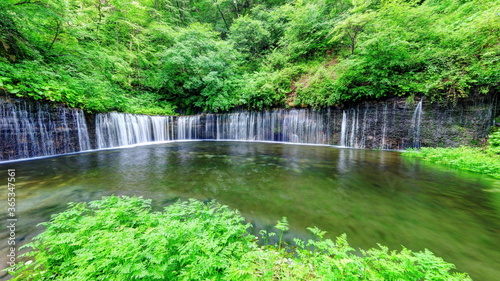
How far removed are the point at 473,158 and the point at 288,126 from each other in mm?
8095

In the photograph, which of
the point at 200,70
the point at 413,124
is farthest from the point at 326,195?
the point at 200,70

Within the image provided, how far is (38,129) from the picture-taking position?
676cm

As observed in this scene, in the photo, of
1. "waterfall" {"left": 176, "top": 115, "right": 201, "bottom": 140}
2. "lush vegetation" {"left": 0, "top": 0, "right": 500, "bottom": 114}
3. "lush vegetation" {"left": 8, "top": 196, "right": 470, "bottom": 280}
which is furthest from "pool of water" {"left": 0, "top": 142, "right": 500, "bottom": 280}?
"waterfall" {"left": 176, "top": 115, "right": 201, "bottom": 140}

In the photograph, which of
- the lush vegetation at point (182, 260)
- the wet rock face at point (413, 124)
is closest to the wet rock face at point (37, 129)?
the lush vegetation at point (182, 260)

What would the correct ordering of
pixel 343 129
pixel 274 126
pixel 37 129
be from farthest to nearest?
1. pixel 274 126
2. pixel 343 129
3. pixel 37 129

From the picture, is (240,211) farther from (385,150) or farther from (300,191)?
(385,150)

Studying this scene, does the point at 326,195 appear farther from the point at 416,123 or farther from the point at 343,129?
the point at 416,123

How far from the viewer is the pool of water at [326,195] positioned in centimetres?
232

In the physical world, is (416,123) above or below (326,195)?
above

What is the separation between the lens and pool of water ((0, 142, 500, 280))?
2.32 metres

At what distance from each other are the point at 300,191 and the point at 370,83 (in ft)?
28.2

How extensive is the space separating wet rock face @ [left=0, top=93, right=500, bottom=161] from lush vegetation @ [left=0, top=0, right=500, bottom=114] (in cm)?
58

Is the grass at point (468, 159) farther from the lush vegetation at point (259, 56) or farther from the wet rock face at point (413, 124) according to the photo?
the lush vegetation at point (259, 56)

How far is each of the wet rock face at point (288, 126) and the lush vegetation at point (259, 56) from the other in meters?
0.58
